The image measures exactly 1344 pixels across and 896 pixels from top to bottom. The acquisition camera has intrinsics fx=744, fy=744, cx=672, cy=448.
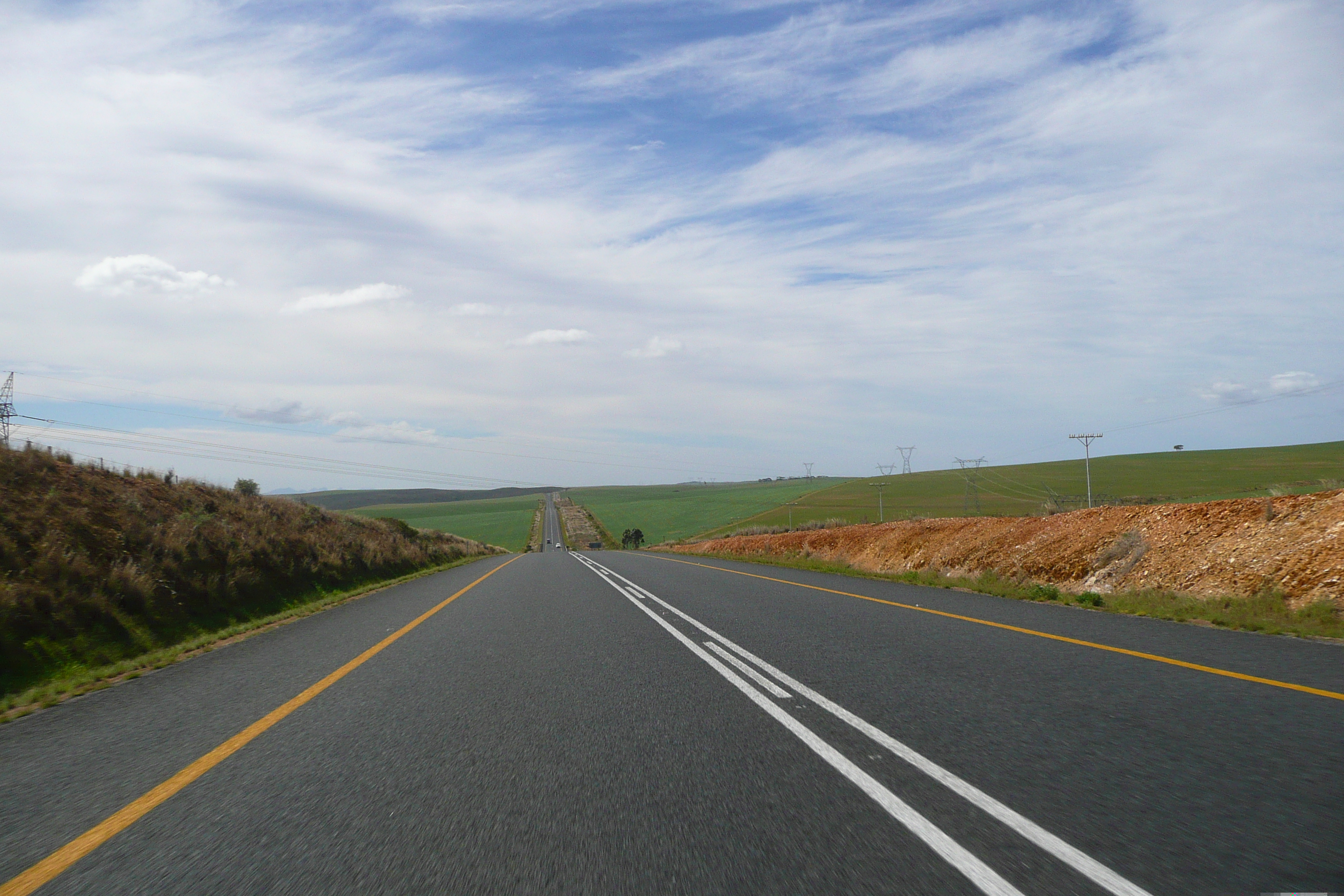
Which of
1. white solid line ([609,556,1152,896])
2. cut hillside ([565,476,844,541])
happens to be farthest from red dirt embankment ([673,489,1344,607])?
cut hillside ([565,476,844,541])

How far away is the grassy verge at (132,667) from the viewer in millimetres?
6668

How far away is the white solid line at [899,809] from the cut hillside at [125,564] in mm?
7619

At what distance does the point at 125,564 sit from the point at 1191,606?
15653mm

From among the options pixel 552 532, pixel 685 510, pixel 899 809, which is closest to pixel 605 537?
pixel 552 532

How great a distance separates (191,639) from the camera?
10.7 metres

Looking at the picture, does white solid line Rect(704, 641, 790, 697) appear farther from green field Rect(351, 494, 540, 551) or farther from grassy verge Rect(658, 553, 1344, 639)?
green field Rect(351, 494, 540, 551)

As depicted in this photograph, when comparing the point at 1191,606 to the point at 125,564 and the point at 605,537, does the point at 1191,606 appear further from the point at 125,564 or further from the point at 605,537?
the point at 605,537

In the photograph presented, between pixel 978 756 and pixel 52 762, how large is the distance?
5692mm

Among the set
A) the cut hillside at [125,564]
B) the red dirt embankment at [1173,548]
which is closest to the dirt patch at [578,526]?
the cut hillside at [125,564]

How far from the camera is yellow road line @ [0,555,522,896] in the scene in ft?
10.00

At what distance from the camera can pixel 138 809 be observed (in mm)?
3793

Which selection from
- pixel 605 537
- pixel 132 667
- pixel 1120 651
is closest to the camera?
pixel 1120 651

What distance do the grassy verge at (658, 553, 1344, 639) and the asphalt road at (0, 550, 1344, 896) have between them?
939 millimetres

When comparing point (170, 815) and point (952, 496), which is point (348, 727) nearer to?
point (170, 815)
